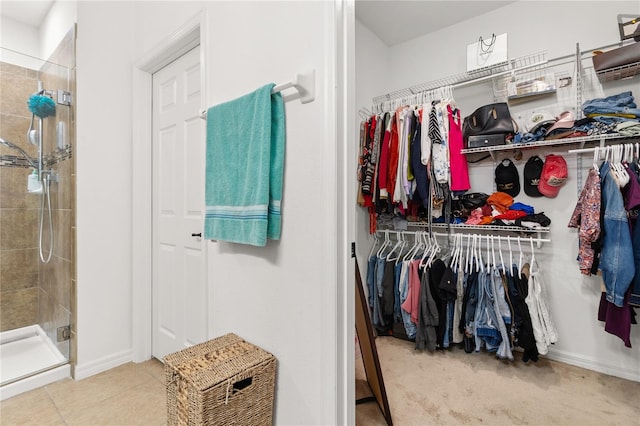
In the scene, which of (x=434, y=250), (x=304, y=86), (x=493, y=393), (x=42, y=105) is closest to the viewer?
(x=304, y=86)

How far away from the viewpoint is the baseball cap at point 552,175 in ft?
6.87

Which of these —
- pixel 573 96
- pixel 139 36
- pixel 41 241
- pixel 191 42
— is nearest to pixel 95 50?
pixel 139 36

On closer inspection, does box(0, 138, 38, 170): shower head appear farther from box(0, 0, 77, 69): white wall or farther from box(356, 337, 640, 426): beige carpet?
box(356, 337, 640, 426): beige carpet

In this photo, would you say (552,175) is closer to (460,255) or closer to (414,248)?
(460,255)

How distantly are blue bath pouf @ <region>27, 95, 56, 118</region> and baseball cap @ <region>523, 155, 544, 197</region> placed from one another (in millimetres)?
3523

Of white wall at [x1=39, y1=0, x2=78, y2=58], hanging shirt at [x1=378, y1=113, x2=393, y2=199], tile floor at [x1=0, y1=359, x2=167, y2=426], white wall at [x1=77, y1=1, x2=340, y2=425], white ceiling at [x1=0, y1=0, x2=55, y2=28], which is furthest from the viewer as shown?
hanging shirt at [x1=378, y1=113, x2=393, y2=199]

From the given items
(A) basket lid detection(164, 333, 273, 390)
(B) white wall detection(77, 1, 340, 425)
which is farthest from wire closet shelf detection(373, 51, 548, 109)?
(A) basket lid detection(164, 333, 273, 390)

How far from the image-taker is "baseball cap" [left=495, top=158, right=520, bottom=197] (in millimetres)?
2305

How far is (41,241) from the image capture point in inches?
95.0

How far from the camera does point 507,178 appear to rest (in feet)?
7.61

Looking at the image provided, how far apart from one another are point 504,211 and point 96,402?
9.83 ft

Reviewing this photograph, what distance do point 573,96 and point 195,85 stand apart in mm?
2671

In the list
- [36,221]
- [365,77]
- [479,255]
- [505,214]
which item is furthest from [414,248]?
[36,221]

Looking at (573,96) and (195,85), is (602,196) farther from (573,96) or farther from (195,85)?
(195,85)
